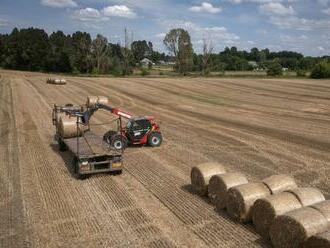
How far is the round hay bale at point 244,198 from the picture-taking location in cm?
1173

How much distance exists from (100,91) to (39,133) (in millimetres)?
27325

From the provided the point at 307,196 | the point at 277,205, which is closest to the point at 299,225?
the point at 277,205

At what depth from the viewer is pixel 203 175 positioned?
13.9 m

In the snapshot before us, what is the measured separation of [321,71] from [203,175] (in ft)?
239

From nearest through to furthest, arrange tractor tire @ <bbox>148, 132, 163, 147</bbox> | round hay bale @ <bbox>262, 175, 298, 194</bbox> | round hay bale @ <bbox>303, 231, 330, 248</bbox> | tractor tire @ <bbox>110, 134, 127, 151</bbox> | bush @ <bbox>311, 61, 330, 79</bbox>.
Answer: round hay bale @ <bbox>303, 231, 330, 248</bbox> → round hay bale @ <bbox>262, 175, 298, 194</bbox> → tractor tire @ <bbox>110, 134, 127, 151</bbox> → tractor tire @ <bbox>148, 132, 163, 147</bbox> → bush @ <bbox>311, 61, 330, 79</bbox>

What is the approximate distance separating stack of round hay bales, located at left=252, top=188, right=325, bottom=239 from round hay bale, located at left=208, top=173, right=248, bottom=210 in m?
1.43

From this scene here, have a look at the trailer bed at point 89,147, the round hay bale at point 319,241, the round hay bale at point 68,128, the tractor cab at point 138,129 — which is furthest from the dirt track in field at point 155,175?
the round hay bale at point 319,241

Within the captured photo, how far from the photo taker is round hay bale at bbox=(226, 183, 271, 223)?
38.5ft

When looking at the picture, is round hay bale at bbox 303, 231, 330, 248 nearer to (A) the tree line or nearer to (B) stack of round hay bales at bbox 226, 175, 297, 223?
(B) stack of round hay bales at bbox 226, 175, 297, 223

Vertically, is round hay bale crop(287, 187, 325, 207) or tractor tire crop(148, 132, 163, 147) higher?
round hay bale crop(287, 187, 325, 207)

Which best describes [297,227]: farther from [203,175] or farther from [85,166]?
[85,166]

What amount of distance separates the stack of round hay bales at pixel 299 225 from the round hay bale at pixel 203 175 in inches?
150

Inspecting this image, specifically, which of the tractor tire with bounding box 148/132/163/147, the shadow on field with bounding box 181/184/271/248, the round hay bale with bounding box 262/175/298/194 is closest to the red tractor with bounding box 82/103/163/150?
the tractor tire with bounding box 148/132/163/147

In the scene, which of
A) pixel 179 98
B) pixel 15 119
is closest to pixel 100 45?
pixel 179 98
